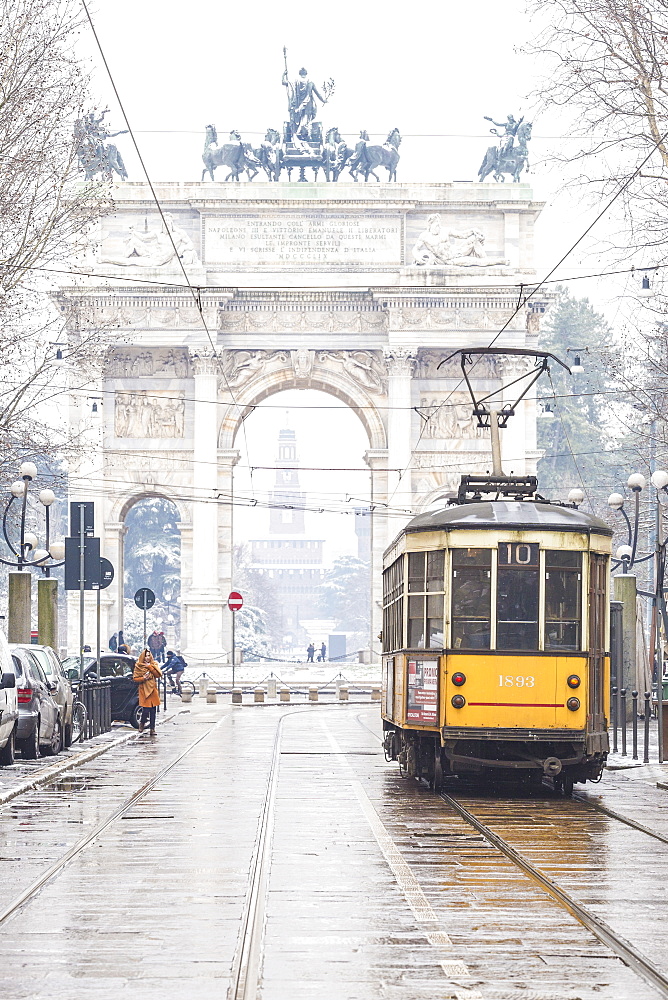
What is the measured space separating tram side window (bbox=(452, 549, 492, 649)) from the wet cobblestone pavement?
154 centimetres

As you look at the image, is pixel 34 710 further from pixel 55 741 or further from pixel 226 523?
pixel 226 523

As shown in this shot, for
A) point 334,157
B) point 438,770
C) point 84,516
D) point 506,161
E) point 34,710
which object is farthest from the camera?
point 334,157

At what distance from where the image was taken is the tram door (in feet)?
56.9

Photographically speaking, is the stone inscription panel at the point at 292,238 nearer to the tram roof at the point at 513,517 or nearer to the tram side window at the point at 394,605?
the tram side window at the point at 394,605

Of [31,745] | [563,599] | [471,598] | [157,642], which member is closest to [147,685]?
[31,745]

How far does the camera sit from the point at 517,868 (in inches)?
460

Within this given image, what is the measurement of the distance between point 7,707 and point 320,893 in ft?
33.6

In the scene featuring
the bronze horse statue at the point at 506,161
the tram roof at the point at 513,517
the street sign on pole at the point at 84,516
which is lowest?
the tram roof at the point at 513,517

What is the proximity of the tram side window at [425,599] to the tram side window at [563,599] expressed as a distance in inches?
39.6

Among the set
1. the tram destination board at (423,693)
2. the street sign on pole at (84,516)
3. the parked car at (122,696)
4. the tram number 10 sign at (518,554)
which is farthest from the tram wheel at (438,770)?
the parked car at (122,696)

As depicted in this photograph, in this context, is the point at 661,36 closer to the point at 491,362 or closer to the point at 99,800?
the point at 99,800

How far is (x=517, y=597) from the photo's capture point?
1723 cm

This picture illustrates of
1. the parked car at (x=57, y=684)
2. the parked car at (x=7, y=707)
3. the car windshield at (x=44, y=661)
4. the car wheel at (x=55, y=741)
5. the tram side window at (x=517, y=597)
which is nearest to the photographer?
the tram side window at (x=517, y=597)

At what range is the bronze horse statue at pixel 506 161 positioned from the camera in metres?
58.8
